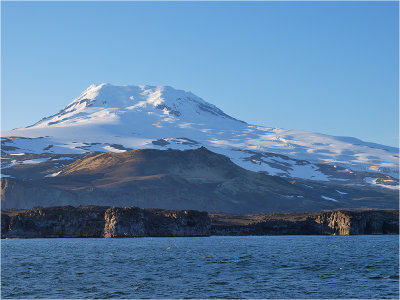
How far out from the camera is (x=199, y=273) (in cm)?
6906

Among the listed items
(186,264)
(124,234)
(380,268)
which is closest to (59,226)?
(124,234)

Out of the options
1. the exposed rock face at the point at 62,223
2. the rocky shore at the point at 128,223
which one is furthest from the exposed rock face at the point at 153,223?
the exposed rock face at the point at 62,223

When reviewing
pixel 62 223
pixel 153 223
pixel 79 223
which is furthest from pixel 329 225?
pixel 62 223

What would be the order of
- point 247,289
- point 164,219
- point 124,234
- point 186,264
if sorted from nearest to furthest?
point 247,289 < point 186,264 < point 124,234 < point 164,219

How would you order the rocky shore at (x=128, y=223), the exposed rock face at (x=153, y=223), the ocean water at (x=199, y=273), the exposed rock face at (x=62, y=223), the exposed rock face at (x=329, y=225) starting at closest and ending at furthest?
the ocean water at (x=199, y=273), the exposed rock face at (x=153, y=223), the rocky shore at (x=128, y=223), the exposed rock face at (x=62, y=223), the exposed rock face at (x=329, y=225)

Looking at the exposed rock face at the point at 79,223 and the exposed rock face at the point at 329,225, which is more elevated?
the exposed rock face at the point at 329,225

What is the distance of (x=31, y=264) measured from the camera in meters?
80.2

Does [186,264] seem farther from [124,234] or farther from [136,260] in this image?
[124,234]

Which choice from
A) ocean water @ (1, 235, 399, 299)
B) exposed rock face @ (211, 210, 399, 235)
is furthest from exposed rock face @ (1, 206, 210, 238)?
ocean water @ (1, 235, 399, 299)

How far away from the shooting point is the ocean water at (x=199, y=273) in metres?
55.4

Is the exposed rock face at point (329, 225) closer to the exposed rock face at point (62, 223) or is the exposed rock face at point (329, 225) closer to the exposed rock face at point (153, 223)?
the exposed rock face at point (153, 223)

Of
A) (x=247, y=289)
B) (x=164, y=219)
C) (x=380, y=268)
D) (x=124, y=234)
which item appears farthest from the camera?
(x=164, y=219)

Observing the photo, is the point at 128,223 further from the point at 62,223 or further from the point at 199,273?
the point at 199,273

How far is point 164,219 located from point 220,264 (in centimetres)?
7631
